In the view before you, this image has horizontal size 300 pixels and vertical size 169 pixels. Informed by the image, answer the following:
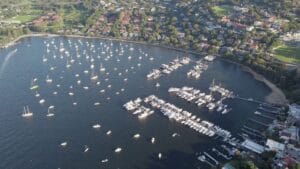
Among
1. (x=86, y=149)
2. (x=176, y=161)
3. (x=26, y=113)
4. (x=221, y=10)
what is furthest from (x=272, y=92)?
(x=221, y=10)

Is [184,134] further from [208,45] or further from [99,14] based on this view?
[99,14]

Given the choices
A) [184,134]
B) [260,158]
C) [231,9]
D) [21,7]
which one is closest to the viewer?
[260,158]

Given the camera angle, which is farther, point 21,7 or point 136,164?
point 21,7

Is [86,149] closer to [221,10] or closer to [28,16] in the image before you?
[221,10]

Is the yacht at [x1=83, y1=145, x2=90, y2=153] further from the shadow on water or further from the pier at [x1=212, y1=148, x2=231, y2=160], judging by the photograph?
the pier at [x1=212, y1=148, x2=231, y2=160]

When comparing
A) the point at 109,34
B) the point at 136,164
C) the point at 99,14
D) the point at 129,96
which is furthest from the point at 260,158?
the point at 99,14

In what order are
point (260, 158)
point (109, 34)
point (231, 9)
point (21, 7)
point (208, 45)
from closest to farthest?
point (260, 158), point (208, 45), point (109, 34), point (231, 9), point (21, 7)
